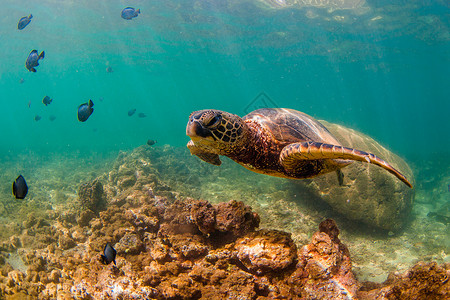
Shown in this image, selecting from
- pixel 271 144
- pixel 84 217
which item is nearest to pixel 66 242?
pixel 84 217

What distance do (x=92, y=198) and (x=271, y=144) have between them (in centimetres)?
475

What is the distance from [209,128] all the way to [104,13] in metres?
26.0

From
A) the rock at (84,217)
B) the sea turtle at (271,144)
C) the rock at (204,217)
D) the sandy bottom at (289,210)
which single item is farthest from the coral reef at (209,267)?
the sandy bottom at (289,210)

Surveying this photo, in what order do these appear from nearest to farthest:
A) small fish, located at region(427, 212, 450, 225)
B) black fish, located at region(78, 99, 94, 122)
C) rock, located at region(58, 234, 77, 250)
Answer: rock, located at region(58, 234, 77, 250), black fish, located at region(78, 99, 94, 122), small fish, located at region(427, 212, 450, 225)

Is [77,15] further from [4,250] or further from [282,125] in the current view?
[282,125]

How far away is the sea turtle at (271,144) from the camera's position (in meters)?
2.52

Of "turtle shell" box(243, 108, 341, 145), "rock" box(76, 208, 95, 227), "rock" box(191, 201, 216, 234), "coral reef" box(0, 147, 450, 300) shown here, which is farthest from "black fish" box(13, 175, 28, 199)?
"turtle shell" box(243, 108, 341, 145)

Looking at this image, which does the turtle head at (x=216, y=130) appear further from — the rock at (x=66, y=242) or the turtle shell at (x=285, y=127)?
the rock at (x=66, y=242)

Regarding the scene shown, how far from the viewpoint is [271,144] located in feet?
10.9

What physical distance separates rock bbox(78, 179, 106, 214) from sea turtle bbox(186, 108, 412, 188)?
131 inches

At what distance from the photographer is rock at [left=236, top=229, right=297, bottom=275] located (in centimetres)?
249

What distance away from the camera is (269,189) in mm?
8203

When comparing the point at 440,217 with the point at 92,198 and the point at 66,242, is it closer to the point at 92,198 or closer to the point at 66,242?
the point at 92,198

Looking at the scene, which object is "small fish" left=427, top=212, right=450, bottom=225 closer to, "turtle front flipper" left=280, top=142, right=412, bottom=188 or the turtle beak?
"turtle front flipper" left=280, top=142, right=412, bottom=188
